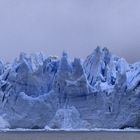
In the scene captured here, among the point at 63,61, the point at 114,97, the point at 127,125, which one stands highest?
the point at 63,61

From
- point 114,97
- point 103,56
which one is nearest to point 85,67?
point 103,56

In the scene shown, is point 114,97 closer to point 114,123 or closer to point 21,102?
point 114,123

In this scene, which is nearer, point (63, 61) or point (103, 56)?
point (63, 61)

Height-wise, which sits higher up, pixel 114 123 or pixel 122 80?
pixel 122 80

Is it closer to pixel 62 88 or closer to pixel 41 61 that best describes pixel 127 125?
pixel 62 88

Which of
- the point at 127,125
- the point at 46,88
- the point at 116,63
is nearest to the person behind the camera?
the point at 127,125

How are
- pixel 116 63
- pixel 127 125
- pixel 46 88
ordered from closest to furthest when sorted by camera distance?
pixel 127 125 < pixel 46 88 < pixel 116 63
